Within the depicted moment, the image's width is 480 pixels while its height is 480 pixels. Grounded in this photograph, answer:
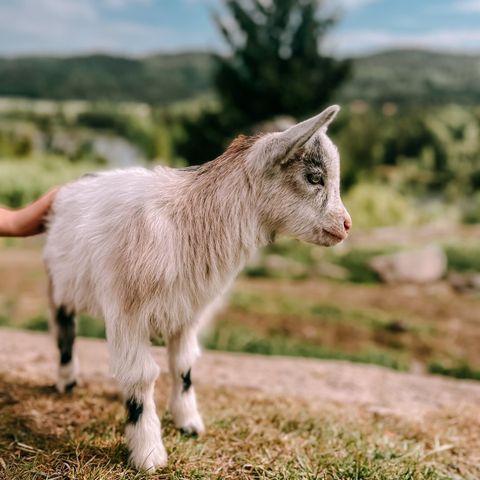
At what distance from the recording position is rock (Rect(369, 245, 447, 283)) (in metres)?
12.6

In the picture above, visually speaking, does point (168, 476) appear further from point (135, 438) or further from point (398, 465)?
point (398, 465)

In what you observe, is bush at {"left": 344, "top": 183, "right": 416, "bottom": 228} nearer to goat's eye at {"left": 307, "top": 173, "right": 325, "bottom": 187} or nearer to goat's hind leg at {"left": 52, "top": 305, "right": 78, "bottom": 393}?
goat's hind leg at {"left": 52, "top": 305, "right": 78, "bottom": 393}

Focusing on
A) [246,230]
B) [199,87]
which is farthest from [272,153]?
[199,87]

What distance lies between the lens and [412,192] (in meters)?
20.8

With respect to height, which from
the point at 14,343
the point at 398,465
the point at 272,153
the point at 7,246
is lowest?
the point at 7,246

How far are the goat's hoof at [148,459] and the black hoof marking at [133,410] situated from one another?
158 mm

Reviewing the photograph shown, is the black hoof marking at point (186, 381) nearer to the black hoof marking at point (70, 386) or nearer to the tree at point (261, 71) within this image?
the black hoof marking at point (70, 386)

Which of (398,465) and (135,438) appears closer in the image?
(135,438)

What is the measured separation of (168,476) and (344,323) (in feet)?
20.9

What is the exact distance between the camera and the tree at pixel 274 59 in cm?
1384

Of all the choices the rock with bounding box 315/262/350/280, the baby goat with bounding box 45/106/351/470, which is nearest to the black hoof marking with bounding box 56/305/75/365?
the baby goat with bounding box 45/106/351/470

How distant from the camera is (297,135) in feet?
9.49

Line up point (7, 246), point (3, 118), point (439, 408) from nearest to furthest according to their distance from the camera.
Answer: point (439, 408)
point (7, 246)
point (3, 118)

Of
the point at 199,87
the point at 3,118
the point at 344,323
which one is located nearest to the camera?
the point at 344,323
